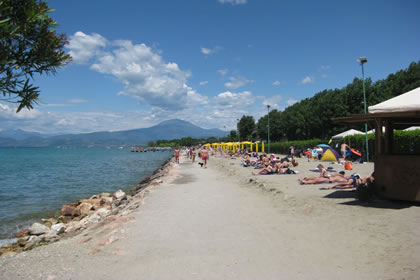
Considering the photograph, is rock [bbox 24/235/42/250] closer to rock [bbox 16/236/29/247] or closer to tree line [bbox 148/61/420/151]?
rock [bbox 16/236/29/247]

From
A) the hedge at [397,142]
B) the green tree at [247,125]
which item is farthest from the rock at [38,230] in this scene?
the green tree at [247,125]

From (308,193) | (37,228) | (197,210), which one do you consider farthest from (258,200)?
(37,228)

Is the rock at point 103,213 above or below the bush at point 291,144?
below

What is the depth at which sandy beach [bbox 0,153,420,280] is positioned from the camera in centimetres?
372

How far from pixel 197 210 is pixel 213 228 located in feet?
6.08

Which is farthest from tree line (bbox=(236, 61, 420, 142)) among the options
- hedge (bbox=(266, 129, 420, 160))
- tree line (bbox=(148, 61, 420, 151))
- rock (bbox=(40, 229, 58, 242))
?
rock (bbox=(40, 229, 58, 242))

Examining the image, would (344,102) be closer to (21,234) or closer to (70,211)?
(70,211)

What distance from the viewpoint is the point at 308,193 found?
871cm

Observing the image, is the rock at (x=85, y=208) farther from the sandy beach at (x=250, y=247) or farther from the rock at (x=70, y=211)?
the sandy beach at (x=250, y=247)

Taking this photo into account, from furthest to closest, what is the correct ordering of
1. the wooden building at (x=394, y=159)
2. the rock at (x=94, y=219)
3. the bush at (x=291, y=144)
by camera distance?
the bush at (x=291, y=144), the rock at (x=94, y=219), the wooden building at (x=394, y=159)

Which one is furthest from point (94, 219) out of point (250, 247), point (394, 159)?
point (394, 159)

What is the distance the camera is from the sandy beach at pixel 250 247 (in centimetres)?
372

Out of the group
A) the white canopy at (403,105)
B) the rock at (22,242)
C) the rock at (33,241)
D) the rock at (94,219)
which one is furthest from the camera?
the rock at (94,219)

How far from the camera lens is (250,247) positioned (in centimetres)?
462
